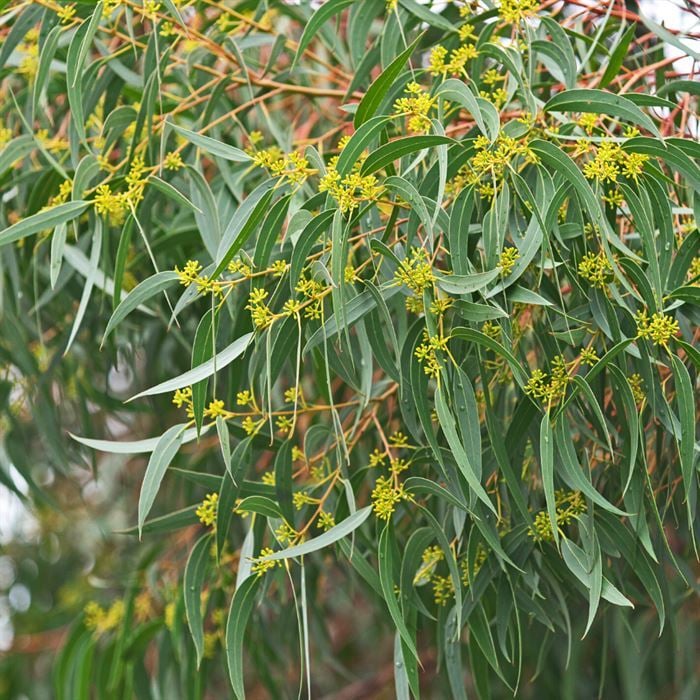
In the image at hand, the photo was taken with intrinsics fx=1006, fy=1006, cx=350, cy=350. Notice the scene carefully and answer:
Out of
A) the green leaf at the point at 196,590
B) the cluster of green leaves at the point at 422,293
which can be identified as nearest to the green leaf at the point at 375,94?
the cluster of green leaves at the point at 422,293

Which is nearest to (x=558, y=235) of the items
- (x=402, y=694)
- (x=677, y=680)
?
(x=402, y=694)

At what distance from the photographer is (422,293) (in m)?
0.91

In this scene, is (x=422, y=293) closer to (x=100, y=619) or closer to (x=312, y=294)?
(x=312, y=294)

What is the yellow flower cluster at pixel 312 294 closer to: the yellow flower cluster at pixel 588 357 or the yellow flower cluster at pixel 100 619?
the yellow flower cluster at pixel 588 357

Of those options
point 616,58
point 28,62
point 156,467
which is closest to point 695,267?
point 616,58

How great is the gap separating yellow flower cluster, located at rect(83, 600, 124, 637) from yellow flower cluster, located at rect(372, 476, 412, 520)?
2.91 feet

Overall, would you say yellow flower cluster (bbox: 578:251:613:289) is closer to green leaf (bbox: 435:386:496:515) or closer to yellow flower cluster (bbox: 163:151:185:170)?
green leaf (bbox: 435:386:496:515)

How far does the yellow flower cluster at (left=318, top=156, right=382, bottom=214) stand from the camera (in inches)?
35.4

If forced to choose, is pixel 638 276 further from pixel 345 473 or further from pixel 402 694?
pixel 402 694

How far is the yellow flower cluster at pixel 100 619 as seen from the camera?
5.68 ft

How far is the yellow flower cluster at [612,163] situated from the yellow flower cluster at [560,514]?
32 cm

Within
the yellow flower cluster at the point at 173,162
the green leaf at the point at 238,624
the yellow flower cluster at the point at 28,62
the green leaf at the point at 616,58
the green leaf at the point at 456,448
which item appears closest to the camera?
the green leaf at the point at 456,448

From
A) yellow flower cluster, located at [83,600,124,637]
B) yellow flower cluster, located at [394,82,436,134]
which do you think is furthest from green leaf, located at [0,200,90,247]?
yellow flower cluster, located at [83,600,124,637]

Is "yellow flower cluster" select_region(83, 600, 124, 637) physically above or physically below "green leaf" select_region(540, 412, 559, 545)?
below
